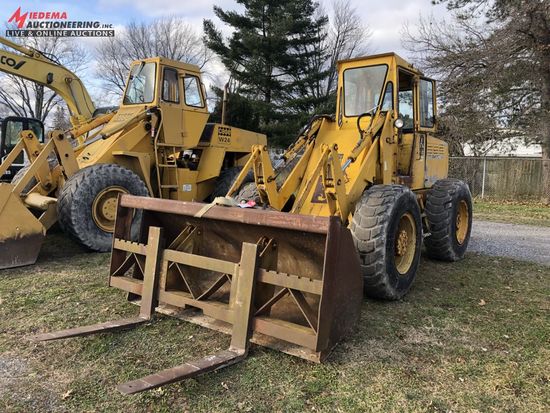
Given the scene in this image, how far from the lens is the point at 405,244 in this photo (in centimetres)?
516

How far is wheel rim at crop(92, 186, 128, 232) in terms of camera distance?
6922 mm

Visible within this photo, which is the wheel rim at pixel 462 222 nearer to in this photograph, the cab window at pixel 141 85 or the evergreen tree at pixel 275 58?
the cab window at pixel 141 85

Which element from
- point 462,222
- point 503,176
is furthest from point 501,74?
point 462,222

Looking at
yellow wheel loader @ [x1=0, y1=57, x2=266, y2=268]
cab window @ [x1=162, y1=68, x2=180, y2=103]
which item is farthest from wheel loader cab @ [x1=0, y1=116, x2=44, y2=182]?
cab window @ [x1=162, y1=68, x2=180, y2=103]

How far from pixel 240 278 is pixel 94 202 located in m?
4.09

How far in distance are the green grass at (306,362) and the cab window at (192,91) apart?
4693 millimetres

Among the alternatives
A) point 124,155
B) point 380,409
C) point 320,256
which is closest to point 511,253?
point 320,256

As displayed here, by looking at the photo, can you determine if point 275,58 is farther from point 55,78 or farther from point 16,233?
point 16,233

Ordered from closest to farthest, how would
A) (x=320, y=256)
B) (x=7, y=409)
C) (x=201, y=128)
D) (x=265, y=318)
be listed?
(x=7, y=409), (x=265, y=318), (x=320, y=256), (x=201, y=128)

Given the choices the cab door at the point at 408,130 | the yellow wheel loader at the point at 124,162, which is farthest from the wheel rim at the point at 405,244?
the yellow wheel loader at the point at 124,162

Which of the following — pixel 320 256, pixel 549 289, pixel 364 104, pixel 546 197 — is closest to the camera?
pixel 320 256

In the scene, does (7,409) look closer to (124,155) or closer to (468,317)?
(468,317)

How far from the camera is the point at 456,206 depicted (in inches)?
264

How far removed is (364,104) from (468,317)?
9.76 ft
